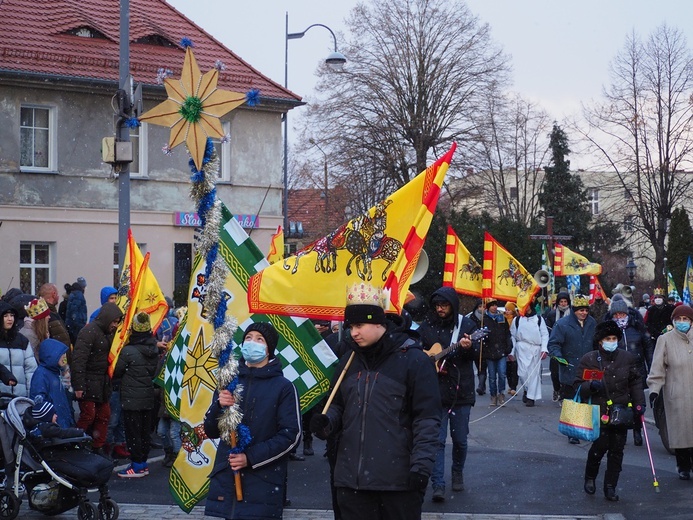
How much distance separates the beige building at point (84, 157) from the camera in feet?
89.9

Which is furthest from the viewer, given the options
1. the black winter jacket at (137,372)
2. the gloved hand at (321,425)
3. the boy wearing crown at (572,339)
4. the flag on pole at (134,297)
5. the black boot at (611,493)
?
the boy wearing crown at (572,339)

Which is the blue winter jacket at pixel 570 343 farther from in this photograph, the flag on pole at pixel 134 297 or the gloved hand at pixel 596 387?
the flag on pole at pixel 134 297

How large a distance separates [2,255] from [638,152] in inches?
1086

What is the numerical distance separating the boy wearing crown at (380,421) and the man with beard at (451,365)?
13.1ft

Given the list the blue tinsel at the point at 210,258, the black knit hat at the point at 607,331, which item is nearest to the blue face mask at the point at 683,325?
the black knit hat at the point at 607,331

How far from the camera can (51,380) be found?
390 inches

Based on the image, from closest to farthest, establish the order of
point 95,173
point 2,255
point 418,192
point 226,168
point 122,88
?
point 418,192, point 122,88, point 2,255, point 95,173, point 226,168

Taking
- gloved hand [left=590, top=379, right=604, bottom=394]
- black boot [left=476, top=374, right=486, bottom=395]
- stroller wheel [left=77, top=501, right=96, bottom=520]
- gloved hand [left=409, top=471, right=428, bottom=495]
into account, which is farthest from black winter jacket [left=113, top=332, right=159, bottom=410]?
black boot [left=476, top=374, right=486, bottom=395]

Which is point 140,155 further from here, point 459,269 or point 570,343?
point 570,343

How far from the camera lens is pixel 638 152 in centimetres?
4622

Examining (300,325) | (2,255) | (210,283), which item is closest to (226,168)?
(2,255)

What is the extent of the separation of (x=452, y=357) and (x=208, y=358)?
2.39 m

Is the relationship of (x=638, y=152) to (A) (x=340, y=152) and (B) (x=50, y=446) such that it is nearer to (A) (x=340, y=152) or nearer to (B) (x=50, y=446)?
(A) (x=340, y=152)

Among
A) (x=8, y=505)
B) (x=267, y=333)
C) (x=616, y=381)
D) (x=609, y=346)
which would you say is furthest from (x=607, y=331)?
(x=8, y=505)
